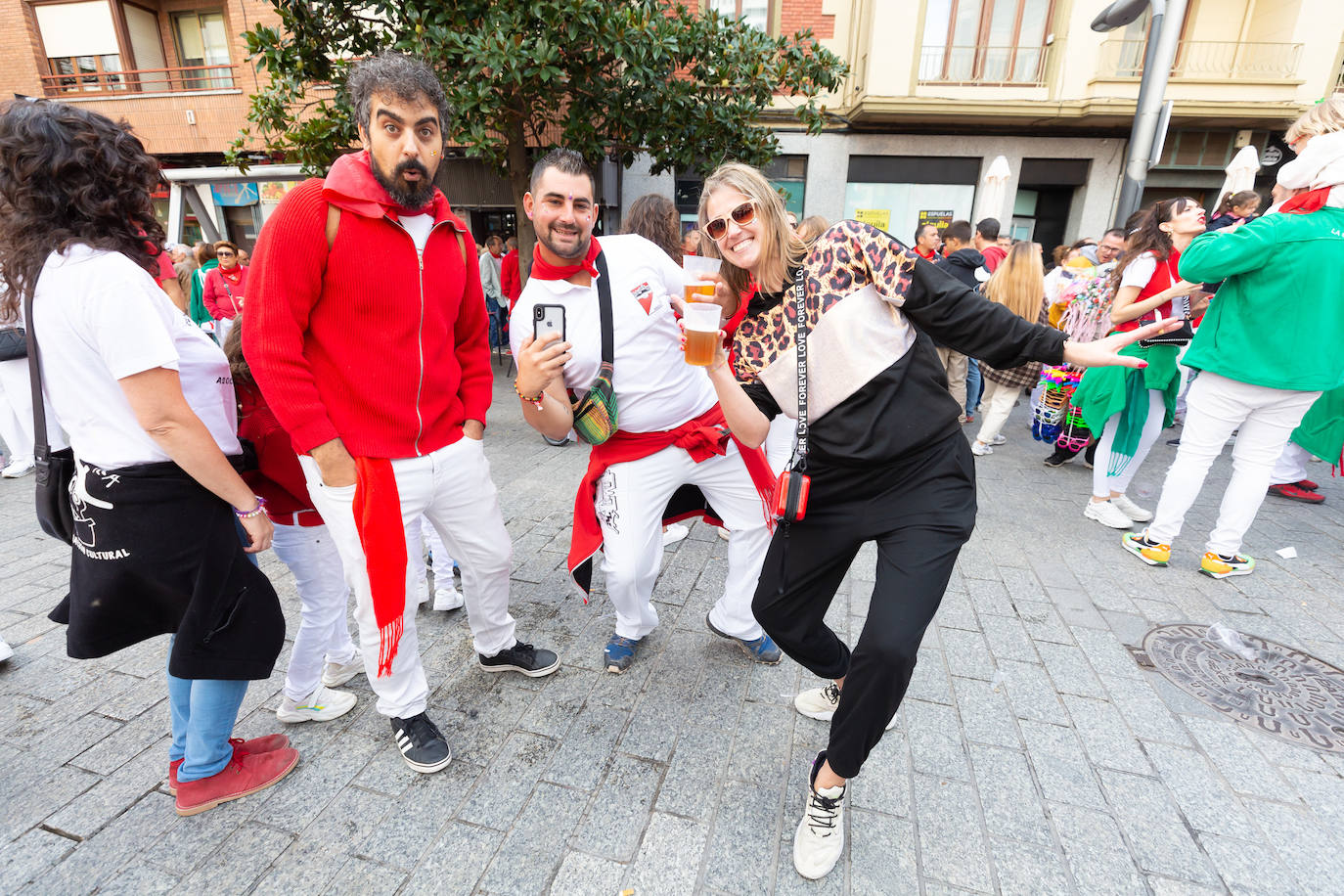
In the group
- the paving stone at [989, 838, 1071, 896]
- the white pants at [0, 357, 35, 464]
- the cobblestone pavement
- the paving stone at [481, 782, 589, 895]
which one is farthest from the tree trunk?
the paving stone at [989, 838, 1071, 896]

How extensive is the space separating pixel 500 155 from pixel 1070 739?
22.3 feet

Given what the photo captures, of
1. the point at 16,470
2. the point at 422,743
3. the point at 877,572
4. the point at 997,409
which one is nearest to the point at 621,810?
the point at 422,743

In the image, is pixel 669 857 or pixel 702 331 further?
pixel 669 857

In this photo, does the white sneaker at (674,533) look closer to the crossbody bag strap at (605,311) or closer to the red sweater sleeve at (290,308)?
the crossbody bag strap at (605,311)

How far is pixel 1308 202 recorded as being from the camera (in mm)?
3180

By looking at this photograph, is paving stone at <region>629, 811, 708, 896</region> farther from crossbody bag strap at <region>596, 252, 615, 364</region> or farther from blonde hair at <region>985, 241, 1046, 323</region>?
blonde hair at <region>985, 241, 1046, 323</region>

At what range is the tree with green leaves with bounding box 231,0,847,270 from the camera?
5555mm

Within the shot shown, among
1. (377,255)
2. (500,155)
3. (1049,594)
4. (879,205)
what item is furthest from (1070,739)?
(879,205)

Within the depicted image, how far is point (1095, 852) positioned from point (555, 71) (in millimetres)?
6386

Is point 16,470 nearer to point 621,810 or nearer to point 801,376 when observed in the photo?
point 621,810

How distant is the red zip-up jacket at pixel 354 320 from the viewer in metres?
1.87

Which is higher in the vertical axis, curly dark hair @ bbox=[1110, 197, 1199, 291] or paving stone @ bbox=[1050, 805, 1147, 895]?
curly dark hair @ bbox=[1110, 197, 1199, 291]

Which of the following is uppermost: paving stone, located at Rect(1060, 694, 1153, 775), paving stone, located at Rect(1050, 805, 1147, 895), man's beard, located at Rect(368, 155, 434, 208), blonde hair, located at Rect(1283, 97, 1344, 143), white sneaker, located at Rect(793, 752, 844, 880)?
blonde hair, located at Rect(1283, 97, 1344, 143)

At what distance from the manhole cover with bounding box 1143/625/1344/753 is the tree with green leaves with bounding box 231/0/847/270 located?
6.06 m
